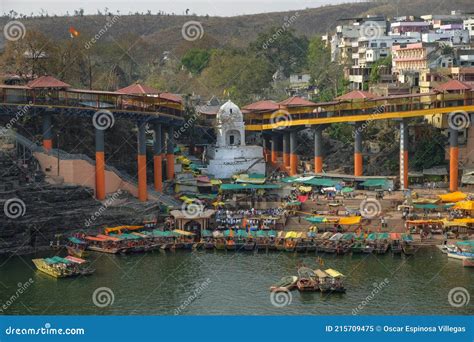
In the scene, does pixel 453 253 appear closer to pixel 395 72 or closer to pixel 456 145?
pixel 456 145

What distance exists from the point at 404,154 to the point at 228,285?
948 inches

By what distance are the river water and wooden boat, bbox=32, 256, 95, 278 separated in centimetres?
47

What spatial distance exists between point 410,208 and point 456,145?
23.9 feet

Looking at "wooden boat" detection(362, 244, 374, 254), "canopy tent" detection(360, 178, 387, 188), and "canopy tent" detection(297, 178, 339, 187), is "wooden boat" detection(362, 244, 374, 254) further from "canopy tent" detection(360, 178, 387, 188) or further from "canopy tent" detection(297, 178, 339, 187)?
"canopy tent" detection(297, 178, 339, 187)

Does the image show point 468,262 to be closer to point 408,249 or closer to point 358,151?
point 408,249

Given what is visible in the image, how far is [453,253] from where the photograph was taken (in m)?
52.9

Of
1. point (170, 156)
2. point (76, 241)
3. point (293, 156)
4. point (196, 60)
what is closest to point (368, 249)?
point (76, 241)

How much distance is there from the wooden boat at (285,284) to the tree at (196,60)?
66.8 metres

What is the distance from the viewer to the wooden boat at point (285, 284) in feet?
153

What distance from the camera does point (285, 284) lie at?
47344 millimetres

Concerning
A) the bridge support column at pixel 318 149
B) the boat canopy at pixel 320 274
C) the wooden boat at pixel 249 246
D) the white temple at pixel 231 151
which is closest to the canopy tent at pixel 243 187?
the bridge support column at pixel 318 149

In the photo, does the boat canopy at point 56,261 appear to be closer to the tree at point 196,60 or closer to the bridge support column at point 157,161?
the bridge support column at point 157,161

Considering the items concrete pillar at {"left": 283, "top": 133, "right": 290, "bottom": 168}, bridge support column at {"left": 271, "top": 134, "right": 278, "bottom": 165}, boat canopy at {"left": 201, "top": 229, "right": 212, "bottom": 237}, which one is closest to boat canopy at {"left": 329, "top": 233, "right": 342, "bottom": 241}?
boat canopy at {"left": 201, "top": 229, "right": 212, "bottom": 237}

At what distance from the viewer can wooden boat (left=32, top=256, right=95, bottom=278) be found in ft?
164
